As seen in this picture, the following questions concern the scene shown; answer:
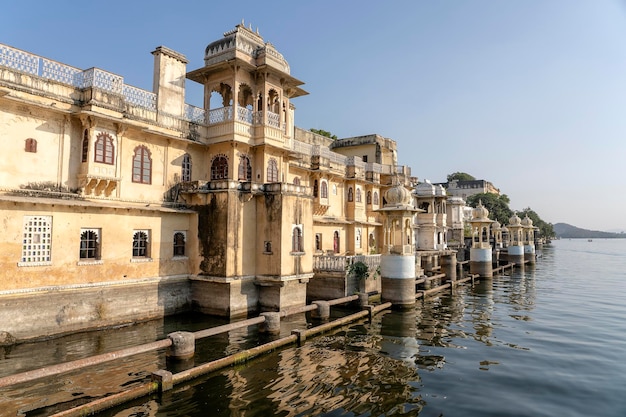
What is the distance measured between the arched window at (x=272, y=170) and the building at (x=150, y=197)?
0.26ft

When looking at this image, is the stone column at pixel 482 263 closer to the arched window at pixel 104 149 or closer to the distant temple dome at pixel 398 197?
the distant temple dome at pixel 398 197

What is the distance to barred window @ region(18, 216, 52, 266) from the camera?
1329 cm

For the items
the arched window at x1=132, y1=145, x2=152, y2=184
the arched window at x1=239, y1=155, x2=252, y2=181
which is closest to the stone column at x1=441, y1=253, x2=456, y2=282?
the arched window at x1=239, y1=155, x2=252, y2=181

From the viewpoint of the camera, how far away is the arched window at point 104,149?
15773 mm

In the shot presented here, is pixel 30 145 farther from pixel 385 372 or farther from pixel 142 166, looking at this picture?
pixel 385 372

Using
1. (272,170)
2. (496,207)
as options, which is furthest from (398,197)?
(496,207)

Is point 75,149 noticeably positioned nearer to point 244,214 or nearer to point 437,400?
point 244,214

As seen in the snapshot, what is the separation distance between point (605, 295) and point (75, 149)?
1353 inches

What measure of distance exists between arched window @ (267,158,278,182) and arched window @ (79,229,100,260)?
8910 millimetres

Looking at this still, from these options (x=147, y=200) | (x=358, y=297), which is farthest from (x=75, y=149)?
(x=358, y=297)

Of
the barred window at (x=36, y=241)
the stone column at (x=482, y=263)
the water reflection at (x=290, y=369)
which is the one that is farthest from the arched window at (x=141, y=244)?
the stone column at (x=482, y=263)

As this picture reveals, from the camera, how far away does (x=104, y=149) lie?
16.0 meters

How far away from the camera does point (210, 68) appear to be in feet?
68.0

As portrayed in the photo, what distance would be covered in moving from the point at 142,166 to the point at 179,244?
4.01 m
